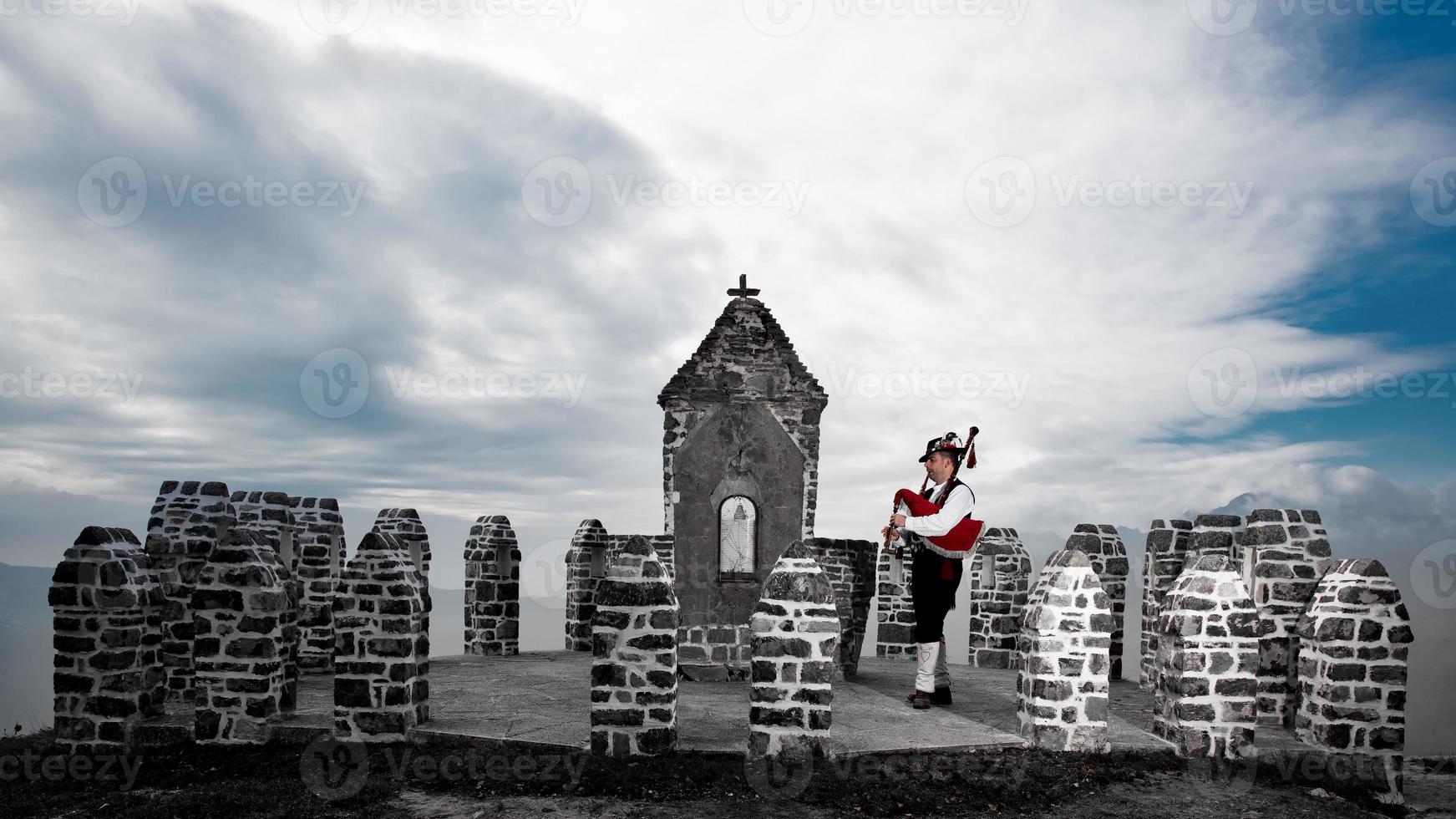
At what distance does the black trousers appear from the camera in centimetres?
1094

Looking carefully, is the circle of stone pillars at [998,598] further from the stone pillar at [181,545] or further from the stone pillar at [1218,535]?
the stone pillar at [181,545]

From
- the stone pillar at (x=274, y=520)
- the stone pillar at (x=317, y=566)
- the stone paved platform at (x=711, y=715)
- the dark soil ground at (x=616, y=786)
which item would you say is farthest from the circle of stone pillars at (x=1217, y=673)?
the stone pillar at (x=317, y=566)

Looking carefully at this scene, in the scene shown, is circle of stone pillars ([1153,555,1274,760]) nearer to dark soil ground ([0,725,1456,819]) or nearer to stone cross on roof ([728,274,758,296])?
dark soil ground ([0,725,1456,819])

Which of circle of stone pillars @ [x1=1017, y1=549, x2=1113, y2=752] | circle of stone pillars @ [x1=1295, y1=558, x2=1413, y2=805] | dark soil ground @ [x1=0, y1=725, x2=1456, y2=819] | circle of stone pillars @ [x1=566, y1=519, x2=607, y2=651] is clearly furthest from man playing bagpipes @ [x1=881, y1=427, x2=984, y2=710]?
circle of stone pillars @ [x1=566, y1=519, x2=607, y2=651]

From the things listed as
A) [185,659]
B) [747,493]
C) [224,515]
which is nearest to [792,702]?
[747,493]

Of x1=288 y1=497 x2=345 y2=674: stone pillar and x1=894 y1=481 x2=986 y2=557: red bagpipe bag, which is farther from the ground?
x1=894 y1=481 x2=986 y2=557: red bagpipe bag

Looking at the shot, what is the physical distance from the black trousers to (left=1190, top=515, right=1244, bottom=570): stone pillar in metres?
3.64

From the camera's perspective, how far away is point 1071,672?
9.63 metres

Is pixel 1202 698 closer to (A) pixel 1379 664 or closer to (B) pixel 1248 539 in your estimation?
(A) pixel 1379 664

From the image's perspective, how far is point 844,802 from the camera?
8.09m

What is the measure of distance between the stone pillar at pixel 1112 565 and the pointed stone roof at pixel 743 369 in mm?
5568

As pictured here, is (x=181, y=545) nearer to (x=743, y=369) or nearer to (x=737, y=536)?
(x=737, y=536)

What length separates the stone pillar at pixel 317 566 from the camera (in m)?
15.2

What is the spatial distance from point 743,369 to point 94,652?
905cm
